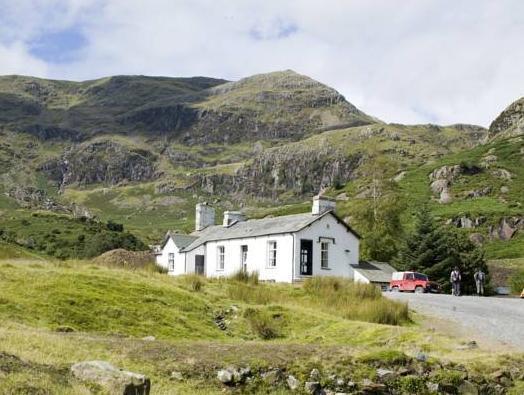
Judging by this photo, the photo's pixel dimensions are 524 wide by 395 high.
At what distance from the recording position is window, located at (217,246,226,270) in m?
53.5

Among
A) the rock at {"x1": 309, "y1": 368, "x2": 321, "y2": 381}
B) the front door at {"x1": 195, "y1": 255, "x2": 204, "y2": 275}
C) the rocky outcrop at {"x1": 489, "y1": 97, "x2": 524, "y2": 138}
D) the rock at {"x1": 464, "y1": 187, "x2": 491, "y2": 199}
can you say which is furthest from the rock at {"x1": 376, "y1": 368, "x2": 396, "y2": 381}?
the rocky outcrop at {"x1": 489, "y1": 97, "x2": 524, "y2": 138}

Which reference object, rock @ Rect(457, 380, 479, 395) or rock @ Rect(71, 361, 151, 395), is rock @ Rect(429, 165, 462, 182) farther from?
rock @ Rect(71, 361, 151, 395)

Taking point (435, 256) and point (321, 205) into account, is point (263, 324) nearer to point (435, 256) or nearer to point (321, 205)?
point (321, 205)

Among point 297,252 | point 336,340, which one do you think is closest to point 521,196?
point 297,252

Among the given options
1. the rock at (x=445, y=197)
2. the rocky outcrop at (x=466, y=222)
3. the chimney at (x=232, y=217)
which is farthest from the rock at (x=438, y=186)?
the chimney at (x=232, y=217)

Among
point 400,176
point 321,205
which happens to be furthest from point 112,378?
point 400,176

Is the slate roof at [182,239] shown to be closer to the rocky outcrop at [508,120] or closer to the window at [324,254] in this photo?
the window at [324,254]

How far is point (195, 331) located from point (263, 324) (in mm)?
3028

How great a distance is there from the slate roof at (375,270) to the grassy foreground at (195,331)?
51.6 feet

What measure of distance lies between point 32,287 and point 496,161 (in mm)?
126601

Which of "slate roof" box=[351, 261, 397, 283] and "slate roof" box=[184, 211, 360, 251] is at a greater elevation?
"slate roof" box=[184, 211, 360, 251]

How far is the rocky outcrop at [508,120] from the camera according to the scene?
6679 inches

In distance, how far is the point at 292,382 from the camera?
1327cm

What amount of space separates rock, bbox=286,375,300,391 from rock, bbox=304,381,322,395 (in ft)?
0.62
